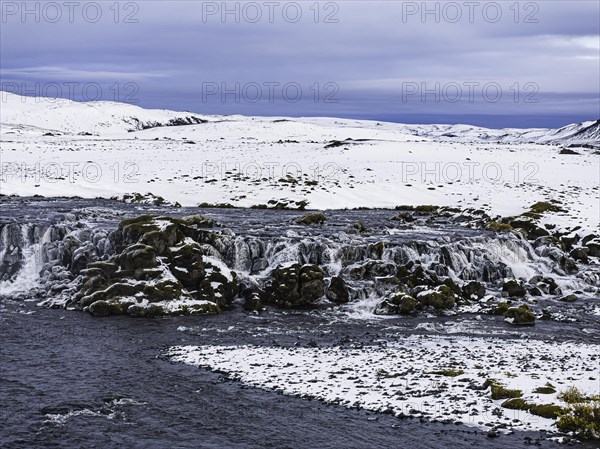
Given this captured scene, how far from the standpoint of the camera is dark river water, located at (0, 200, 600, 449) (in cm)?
1800

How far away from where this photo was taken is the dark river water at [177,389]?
18.0 metres

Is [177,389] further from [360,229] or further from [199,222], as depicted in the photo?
[360,229]

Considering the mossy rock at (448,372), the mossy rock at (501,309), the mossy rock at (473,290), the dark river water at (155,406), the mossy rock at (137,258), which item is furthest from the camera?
the mossy rock at (473,290)

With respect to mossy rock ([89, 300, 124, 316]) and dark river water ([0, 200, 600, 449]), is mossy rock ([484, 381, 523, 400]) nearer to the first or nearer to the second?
dark river water ([0, 200, 600, 449])

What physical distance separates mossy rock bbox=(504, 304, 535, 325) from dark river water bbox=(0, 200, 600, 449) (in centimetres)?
51

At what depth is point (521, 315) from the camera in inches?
1204

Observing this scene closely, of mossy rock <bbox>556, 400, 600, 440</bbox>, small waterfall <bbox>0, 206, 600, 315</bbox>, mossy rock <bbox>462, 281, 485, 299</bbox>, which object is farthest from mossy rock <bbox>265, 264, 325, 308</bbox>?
mossy rock <bbox>556, 400, 600, 440</bbox>

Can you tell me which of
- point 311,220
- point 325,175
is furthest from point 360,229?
point 325,175

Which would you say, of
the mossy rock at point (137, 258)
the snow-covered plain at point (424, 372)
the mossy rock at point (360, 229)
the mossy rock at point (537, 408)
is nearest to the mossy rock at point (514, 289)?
the snow-covered plain at point (424, 372)

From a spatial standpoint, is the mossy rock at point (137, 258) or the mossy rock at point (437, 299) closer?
the mossy rock at point (437, 299)

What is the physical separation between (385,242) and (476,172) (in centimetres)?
3634

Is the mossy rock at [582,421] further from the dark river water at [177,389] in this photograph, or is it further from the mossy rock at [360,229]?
the mossy rock at [360,229]

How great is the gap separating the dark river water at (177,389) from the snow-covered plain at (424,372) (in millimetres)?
713

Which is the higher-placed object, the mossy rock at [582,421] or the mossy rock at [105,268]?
Result: the mossy rock at [105,268]
